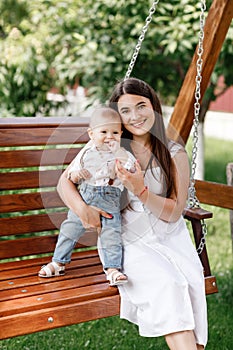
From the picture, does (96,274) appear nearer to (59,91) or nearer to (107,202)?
(107,202)

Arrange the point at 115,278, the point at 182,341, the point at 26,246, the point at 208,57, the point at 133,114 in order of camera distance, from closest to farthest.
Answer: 1. the point at 182,341
2. the point at 115,278
3. the point at 133,114
4. the point at 26,246
5. the point at 208,57

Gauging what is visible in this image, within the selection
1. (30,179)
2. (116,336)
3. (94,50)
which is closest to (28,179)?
(30,179)

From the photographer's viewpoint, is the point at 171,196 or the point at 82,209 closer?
the point at 82,209

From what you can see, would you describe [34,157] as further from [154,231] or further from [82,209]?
[154,231]

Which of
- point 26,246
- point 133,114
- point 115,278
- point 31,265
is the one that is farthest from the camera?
point 26,246

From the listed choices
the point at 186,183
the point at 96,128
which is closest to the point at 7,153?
the point at 96,128

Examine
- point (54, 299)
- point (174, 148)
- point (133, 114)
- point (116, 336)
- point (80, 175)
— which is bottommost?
point (116, 336)

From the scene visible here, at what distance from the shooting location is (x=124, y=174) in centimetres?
275

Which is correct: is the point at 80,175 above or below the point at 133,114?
below

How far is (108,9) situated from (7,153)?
336 centimetres

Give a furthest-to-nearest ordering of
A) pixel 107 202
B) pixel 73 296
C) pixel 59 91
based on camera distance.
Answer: pixel 59 91, pixel 107 202, pixel 73 296

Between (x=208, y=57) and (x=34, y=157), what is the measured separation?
1.09 metres

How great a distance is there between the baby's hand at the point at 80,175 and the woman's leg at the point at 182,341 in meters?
0.71

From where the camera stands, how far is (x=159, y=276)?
2.68 metres
